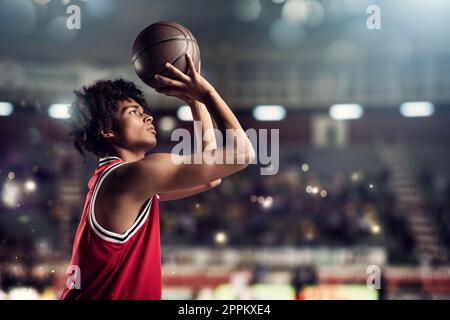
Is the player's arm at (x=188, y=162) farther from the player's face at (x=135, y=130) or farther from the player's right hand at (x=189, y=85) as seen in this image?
the player's face at (x=135, y=130)

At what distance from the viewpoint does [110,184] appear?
6.11ft

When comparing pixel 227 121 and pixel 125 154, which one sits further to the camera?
pixel 125 154

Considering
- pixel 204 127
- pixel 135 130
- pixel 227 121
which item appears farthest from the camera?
pixel 204 127

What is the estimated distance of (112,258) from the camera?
1863 millimetres

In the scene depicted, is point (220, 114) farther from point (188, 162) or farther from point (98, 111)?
point (98, 111)

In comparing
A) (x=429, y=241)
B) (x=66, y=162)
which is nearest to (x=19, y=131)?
(x=66, y=162)

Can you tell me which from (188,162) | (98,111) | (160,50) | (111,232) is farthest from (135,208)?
(160,50)

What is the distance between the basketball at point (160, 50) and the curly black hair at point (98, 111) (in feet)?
0.37

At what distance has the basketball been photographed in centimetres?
219

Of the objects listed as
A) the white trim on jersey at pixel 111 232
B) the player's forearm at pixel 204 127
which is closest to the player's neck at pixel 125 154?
the white trim on jersey at pixel 111 232

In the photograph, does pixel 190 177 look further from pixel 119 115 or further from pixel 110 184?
pixel 119 115

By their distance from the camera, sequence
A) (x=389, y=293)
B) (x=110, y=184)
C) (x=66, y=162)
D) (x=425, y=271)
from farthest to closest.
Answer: (x=66, y=162) < (x=425, y=271) < (x=389, y=293) < (x=110, y=184)

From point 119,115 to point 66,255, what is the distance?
279 inches

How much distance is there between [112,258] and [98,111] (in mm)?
584
